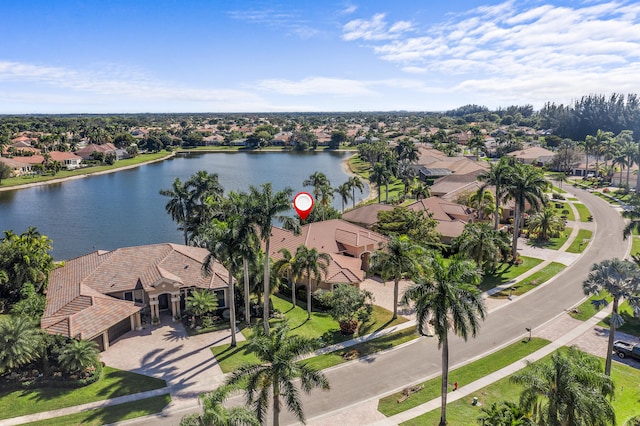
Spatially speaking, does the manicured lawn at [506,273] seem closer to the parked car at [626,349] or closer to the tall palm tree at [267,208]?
the parked car at [626,349]

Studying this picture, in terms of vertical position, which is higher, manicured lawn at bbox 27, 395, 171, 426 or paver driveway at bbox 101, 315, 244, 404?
manicured lawn at bbox 27, 395, 171, 426

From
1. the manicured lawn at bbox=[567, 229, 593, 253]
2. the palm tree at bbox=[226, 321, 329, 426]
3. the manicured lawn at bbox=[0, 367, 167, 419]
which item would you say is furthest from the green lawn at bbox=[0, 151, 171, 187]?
the manicured lawn at bbox=[567, 229, 593, 253]

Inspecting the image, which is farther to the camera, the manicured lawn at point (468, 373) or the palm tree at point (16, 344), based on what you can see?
the palm tree at point (16, 344)

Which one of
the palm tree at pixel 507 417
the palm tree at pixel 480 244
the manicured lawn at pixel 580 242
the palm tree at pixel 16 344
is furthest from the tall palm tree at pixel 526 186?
the palm tree at pixel 16 344

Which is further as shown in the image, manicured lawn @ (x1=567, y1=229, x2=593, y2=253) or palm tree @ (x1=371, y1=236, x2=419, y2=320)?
manicured lawn @ (x1=567, y1=229, x2=593, y2=253)

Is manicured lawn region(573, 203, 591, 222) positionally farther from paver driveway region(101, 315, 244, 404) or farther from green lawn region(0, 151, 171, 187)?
green lawn region(0, 151, 171, 187)

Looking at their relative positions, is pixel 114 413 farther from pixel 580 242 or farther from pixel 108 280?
pixel 580 242

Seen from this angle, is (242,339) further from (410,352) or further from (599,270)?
(599,270)

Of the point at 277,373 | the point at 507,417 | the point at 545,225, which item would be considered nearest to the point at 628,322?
the point at 507,417
